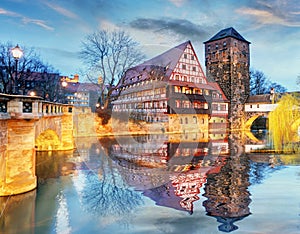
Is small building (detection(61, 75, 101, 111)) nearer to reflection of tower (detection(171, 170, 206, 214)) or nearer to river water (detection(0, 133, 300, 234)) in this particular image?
river water (detection(0, 133, 300, 234))

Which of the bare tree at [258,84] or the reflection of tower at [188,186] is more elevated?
the bare tree at [258,84]

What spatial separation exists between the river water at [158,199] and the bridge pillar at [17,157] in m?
0.39

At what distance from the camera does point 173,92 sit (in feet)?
107

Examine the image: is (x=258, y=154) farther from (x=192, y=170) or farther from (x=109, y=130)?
(x=109, y=130)

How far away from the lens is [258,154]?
17297 millimetres

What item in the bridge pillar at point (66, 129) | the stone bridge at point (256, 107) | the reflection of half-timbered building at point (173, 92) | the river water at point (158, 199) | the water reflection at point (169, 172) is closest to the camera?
the river water at point (158, 199)

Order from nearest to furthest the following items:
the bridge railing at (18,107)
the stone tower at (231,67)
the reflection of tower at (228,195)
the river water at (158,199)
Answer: the river water at (158,199)
the reflection of tower at (228,195)
the bridge railing at (18,107)
the stone tower at (231,67)

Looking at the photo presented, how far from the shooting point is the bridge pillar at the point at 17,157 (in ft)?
25.4

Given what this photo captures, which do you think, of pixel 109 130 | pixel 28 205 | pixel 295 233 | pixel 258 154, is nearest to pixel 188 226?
pixel 295 233

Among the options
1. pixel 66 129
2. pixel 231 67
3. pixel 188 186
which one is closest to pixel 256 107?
pixel 231 67

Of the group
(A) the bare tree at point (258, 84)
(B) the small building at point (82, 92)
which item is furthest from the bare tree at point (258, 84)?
(B) the small building at point (82, 92)

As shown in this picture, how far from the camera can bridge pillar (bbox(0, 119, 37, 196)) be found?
7734mm

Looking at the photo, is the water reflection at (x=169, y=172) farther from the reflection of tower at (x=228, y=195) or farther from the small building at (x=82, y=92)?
the small building at (x=82, y=92)

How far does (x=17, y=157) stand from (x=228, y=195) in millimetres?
6913
